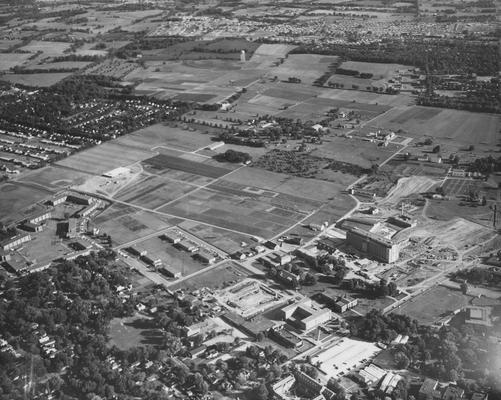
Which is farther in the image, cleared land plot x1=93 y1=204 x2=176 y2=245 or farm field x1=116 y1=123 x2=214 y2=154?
farm field x1=116 y1=123 x2=214 y2=154

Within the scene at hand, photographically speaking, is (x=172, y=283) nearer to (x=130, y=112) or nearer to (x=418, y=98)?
(x=130, y=112)

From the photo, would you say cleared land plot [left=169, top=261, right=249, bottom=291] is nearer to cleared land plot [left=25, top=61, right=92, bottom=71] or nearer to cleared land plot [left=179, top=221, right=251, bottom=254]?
cleared land plot [left=179, top=221, right=251, bottom=254]

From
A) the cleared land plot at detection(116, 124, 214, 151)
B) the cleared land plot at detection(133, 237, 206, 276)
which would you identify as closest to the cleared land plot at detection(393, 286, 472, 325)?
the cleared land plot at detection(133, 237, 206, 276)

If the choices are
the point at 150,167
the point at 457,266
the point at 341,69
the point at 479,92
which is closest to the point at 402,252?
the point at 457,266

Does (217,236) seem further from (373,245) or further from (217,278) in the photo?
(373,245)

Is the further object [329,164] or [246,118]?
[246,118]

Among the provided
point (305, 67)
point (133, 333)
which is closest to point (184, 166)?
point (133, 333)
